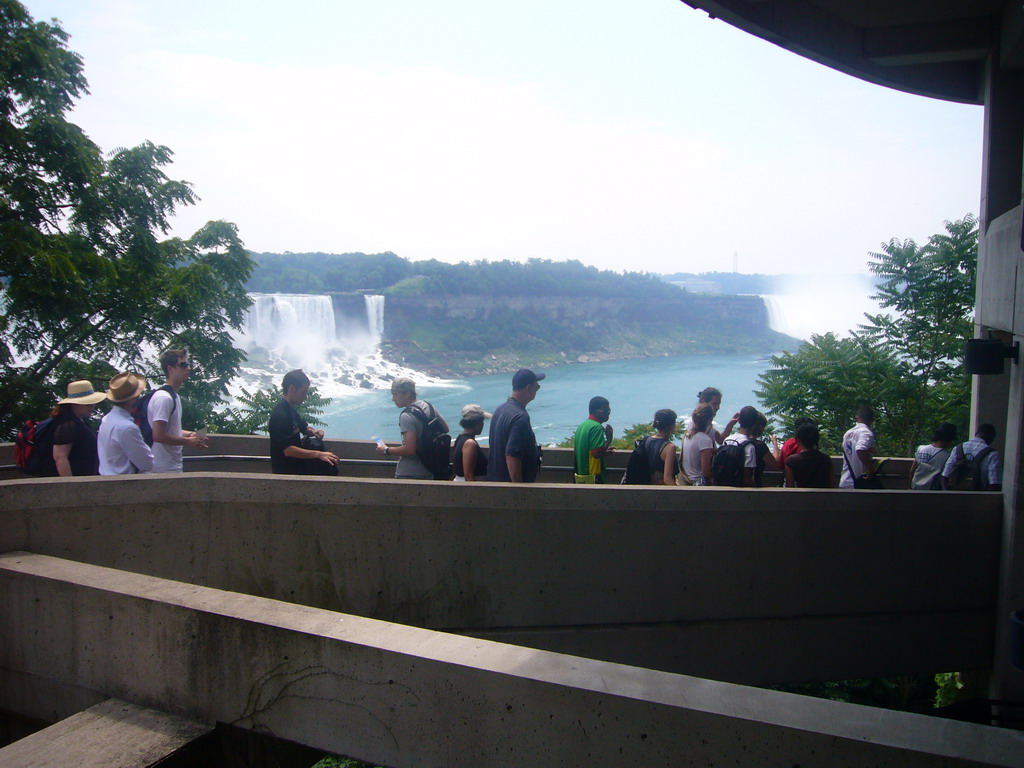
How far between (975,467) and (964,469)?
99 mm

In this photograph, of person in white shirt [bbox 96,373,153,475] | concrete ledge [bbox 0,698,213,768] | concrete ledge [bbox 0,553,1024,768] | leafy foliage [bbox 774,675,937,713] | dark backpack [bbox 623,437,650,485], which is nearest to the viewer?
concrete ledge [bbox 0,553,1024,768]

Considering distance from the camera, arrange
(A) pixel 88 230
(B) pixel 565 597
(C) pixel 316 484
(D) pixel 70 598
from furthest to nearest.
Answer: (A) pixel 88 230, (B) pixel 565 597, (C) pixel 316 484, (D) pixel 70 598

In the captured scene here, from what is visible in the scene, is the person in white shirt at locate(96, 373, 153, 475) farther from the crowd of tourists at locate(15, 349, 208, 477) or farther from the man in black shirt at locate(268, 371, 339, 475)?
the man in black shirt at locate(268, 371, 339, 475)

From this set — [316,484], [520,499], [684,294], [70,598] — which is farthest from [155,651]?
[684,294]

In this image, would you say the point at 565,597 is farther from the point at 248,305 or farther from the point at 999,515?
the point at 248,305

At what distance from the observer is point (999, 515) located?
21.4 feet

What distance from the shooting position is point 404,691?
342 cm

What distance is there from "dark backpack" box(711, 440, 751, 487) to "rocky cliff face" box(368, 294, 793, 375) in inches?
2681

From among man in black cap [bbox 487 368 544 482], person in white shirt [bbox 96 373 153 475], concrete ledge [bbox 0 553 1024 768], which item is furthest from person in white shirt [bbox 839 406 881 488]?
person in white shirt [bbox 96 373 153 475]

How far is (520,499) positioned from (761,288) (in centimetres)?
16477

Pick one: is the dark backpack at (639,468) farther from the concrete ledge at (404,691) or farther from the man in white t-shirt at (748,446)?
the concrete ledge at (404,691)

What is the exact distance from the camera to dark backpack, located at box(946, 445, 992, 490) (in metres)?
7.59

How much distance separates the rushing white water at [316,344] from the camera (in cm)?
6397

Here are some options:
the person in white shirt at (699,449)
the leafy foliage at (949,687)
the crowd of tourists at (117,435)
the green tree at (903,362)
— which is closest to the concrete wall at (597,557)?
the crowd of tourists at (117,435)
